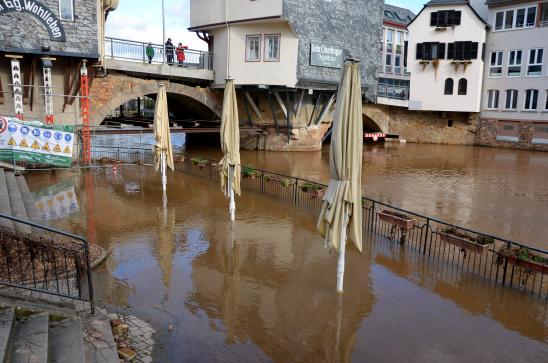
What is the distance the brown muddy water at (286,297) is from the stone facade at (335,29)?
16740mm

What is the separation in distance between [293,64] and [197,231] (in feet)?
58.7

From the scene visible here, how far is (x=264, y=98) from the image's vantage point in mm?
31344

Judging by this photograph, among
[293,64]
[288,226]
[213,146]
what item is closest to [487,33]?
[293,64]

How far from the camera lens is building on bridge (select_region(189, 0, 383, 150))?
88.5ft

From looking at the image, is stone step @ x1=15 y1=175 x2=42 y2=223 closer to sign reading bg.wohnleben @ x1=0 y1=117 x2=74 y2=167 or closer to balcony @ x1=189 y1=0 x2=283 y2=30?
sign reading bg.wohnleben @ x1=0 y1=117 x2=74 y2=167

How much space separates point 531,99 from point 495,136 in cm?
389

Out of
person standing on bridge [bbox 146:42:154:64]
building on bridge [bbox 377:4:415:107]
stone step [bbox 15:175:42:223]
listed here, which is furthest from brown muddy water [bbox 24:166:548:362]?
building on bridge [bbox 377:4:415:107]

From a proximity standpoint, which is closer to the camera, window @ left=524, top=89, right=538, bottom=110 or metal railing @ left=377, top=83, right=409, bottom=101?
window @ left=524, top=89, right=538, bottom=110

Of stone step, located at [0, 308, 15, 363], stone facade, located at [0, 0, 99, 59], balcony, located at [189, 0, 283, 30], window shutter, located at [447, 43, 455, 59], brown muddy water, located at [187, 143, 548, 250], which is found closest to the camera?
stone step, located at [0, 308, 15, 363]

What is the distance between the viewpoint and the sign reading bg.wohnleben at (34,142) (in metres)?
15.9

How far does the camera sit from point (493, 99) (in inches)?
1483

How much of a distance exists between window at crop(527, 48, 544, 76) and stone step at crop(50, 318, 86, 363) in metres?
37.4

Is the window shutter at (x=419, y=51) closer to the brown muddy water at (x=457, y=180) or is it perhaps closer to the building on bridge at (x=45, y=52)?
the brown muddy water at (x=457, y=180)

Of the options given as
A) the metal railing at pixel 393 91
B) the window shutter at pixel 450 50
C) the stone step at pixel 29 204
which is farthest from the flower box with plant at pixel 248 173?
the window shutter at pixel 450 50
